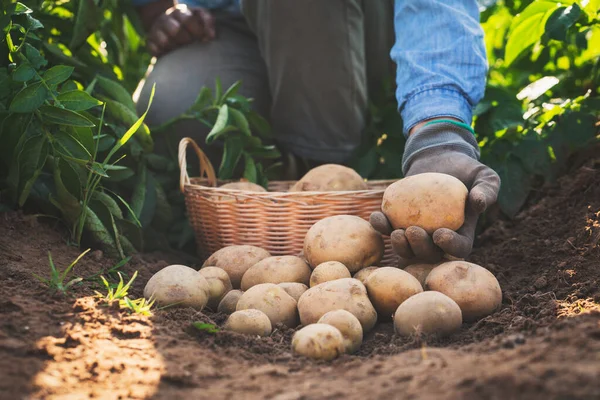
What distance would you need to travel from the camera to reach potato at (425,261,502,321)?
1.80m

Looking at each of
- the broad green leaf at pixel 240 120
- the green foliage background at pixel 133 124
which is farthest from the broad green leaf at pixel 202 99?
the broad green leaf at pixel 240 120

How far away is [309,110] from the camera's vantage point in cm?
310

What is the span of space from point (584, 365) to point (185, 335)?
92 cm

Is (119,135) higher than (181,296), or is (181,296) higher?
(119,135)

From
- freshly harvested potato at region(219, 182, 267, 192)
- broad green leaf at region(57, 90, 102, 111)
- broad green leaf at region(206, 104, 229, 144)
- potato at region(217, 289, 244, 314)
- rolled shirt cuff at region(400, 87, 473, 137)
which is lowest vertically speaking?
potato at region(217, 289, 244, 314)

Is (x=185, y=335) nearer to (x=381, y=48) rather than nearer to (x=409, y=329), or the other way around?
(x=409, y=329)

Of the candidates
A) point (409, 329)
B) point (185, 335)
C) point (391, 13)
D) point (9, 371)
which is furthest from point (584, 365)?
point (391, 13)

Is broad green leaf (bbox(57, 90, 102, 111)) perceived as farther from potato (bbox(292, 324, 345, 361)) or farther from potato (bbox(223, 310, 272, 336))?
potato (bbox(292, 324, 345, 361))

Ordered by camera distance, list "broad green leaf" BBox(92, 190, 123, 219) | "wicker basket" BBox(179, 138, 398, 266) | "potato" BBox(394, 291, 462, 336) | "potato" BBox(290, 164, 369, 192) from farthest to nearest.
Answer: "potato" BBox(290, 164, 369, 192), "wicker basket" BBox(179, 138, 398, 266), "broad green leaf" BBox(92, 190, 123, 219), "potato" BBox(394, 291, 462, 336)

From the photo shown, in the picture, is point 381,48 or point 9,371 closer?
point 9,371

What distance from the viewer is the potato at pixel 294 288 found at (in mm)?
1919

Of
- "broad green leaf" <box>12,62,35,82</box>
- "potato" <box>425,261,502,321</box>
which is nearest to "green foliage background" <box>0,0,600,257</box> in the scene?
"broad green leaf" <box>12,62,35,82</box>

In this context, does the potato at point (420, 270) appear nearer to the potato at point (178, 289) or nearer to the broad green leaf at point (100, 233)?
the potato at point (178, 289)

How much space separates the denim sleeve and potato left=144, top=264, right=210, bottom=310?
0.94m
